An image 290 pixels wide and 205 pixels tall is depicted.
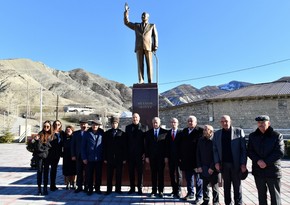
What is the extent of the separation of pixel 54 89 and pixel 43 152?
126m

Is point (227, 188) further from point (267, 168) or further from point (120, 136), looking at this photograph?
point (120, 136)

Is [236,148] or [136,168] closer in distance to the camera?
[236,148]

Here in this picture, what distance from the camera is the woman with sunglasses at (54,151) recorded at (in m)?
6.39

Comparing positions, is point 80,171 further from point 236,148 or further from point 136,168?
point 236,148

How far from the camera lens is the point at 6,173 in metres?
9.20

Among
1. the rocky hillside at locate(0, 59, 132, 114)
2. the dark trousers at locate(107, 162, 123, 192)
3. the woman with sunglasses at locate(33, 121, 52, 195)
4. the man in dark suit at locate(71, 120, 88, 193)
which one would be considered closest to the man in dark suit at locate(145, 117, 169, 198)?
the dark trousers at locate(107, 162, 123, 192)

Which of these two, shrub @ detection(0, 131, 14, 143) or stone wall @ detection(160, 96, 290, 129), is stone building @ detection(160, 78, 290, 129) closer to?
stone wall @ detection(160, 96, 290, 129)

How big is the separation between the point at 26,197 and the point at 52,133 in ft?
4.99

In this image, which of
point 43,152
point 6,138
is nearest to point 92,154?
point 43,152

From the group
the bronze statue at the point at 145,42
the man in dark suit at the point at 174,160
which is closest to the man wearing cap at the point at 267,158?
the man in dark suit at the point at 174,160

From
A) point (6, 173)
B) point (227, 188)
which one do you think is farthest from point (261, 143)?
point (6, 173)

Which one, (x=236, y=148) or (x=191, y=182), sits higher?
(x=236, y=148)

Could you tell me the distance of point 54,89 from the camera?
412ft

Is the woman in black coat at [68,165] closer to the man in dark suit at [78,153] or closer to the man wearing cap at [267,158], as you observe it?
the man in dark suit at [78,153]
